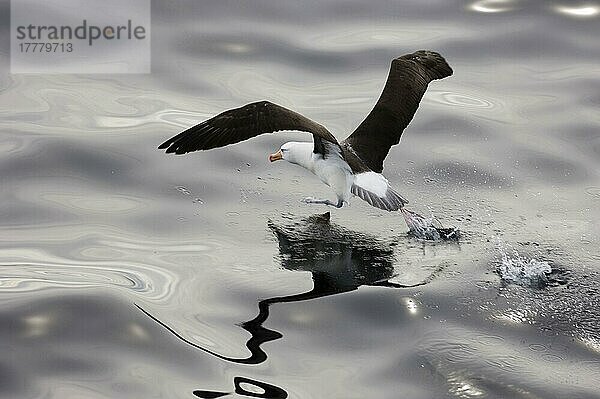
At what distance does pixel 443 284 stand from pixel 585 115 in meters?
3.88

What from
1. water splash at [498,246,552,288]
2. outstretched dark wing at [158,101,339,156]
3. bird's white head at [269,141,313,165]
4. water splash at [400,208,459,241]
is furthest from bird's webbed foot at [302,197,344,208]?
water splash at [498,246,552,288]

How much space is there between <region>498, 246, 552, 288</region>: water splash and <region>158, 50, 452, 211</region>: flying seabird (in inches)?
35.7

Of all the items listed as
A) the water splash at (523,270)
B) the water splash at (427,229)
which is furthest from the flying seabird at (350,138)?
the water splash at (523,270)

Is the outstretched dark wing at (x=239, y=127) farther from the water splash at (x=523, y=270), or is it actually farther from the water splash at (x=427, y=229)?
the water splash at (x=523, y=270)

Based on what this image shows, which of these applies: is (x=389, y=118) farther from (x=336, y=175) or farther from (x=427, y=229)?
(x=427, y=229)

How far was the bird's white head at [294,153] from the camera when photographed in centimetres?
902

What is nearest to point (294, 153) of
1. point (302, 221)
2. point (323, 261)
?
point (302, 221)

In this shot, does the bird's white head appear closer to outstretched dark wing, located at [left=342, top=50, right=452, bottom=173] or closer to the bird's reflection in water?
outstretched dark wing, located at [left=342, top=50, right=452, bottom=173]

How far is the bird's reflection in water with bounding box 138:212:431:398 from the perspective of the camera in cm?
700

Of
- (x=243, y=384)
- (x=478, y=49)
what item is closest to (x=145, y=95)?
(x=478, y=49)

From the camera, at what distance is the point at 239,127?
8.09 m

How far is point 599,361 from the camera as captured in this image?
6.73 metres

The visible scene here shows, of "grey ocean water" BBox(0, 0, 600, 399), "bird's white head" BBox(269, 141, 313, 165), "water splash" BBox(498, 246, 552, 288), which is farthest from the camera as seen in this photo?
"bird's white head" BBox(269, 141, 313, 165)

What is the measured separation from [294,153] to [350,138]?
0.48m
